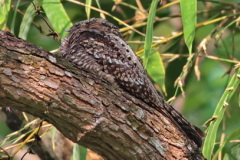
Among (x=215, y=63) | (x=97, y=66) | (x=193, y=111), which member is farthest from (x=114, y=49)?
(x=215, y=63)

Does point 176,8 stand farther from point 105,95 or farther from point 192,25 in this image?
point 105,95

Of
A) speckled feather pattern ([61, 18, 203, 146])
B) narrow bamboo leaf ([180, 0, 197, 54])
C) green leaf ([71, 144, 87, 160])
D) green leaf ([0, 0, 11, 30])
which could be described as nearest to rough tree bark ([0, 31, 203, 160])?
speckled feather pattern ([61, 18, 203, 146])

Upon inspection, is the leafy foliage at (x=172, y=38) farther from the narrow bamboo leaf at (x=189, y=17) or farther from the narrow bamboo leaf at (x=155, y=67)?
the narrow bamboo leaf at (x=189, y=17)

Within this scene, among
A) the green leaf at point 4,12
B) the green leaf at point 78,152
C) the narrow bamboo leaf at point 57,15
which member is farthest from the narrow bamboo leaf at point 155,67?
the green leaf at point 4,12

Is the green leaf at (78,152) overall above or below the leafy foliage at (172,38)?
below

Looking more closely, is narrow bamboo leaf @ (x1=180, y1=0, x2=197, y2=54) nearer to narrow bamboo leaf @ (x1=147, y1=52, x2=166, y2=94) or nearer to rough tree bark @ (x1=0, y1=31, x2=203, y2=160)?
rough tree bark @ (x1=0, y1=31, x2=203, y2=160)
